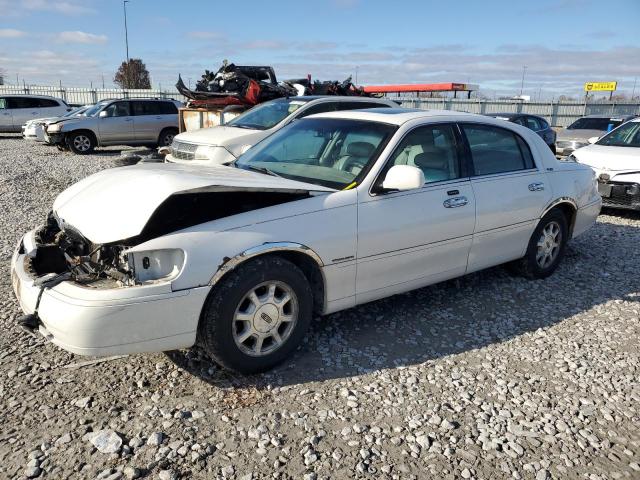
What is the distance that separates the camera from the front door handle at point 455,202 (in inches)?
162

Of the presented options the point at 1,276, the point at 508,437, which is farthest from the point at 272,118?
the point at 508,437

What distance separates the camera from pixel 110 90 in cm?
3638

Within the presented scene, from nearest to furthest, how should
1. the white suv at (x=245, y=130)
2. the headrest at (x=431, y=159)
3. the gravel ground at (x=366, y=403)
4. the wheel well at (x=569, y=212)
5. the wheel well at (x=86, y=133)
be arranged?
the gravel ground at (x=366, y=403)
the headrest at (x=431, y=159)
the wheel well at (x=569, y=212)
the white suv at (x=245, y=130)
the wheel well at (x=86, y=133)

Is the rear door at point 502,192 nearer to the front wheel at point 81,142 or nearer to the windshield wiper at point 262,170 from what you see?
the windshield wiper at point 262,170

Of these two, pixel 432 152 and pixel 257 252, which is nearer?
pixel 257 252

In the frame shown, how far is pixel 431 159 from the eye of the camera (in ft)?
13.9

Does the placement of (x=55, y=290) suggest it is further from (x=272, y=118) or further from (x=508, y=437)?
(x=272, y=118)

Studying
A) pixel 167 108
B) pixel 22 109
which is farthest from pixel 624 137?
pixel 22 109

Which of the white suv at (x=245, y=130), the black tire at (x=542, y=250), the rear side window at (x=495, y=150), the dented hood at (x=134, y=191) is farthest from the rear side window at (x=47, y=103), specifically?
the black tire at (x=542, y=250)

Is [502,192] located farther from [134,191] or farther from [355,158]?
[134,191]

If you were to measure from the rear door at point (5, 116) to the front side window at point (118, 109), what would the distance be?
23.8ft

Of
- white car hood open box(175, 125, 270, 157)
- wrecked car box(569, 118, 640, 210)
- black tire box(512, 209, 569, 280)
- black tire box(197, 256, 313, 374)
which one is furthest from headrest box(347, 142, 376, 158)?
wrecked car box(569, 118, 640, 210)

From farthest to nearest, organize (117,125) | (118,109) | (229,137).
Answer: (118,109) → (117,125) → (229,137)

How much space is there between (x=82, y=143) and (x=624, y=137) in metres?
14.3
